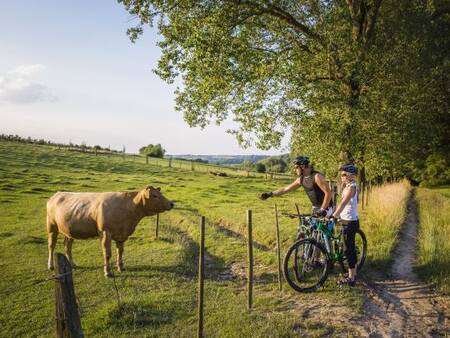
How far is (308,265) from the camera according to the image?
30.7 feet

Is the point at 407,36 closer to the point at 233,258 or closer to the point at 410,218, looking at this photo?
the point at 410,218

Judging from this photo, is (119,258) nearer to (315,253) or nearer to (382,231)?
(315,253)

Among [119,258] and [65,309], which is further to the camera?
[119,258]

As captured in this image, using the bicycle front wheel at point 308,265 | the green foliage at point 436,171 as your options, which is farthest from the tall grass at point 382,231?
the green foliage at point 436,171

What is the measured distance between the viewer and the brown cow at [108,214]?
→ 1143cm

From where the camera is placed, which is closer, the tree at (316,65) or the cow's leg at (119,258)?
the cow's leg at (119,258)

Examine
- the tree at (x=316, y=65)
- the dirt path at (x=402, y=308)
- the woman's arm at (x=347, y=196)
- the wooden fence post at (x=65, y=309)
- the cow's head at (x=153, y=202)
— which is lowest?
the dirt path at (x=402, y=308)

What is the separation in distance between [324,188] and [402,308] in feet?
10.2

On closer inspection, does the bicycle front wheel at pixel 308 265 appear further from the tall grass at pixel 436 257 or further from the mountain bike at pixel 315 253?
the tall grass at pixel 436 257

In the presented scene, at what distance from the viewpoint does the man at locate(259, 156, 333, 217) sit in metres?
9.02

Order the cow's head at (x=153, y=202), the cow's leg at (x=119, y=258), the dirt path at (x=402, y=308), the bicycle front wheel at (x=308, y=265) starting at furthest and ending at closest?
the cow's head at (x=153, y=202) < the cow's leg at (x=119, y=258) < the bicycle front wheel at (x=308, y=265) < the dirt path at (x=402, y=308)

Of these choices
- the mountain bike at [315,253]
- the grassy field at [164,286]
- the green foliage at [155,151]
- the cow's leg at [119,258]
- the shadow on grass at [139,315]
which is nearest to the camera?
the grassy field at [164,286]

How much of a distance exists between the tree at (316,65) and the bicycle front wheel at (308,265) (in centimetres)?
799

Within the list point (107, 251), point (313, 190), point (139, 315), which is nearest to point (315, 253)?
point (313, 190)
